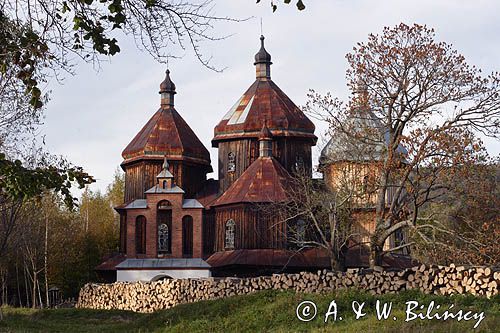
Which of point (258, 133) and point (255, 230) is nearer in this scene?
point (255, 230)

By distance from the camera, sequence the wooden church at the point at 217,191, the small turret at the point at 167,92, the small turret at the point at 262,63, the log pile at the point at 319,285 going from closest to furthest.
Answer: the log pile at the point at 319,285 < the wooden church at the point at 217,191 < the small turret at the point at 262,63 < the small turret at the point at 167,92

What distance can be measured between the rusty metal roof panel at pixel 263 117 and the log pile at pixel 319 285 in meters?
10.2

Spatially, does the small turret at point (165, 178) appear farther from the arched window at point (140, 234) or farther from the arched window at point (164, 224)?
the arched window at point (140, 234)

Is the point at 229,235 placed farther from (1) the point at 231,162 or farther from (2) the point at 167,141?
(2) the point at 167,141

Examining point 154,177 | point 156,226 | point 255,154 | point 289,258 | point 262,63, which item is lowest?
point 289,258

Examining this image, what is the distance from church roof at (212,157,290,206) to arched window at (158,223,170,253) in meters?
2.61

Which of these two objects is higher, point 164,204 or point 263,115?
point 263,115

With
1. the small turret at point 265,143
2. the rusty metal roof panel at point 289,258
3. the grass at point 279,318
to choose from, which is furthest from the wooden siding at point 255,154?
the grass at point 279,318

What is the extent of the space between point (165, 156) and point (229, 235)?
18.0ft

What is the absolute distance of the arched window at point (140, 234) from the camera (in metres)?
36.4

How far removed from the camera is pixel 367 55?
23797 mm

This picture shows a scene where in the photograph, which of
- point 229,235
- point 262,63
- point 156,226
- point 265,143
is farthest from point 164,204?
point 262,63

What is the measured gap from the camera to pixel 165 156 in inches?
1481

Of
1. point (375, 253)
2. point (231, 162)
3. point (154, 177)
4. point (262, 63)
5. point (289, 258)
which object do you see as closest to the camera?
point (375, 253)
